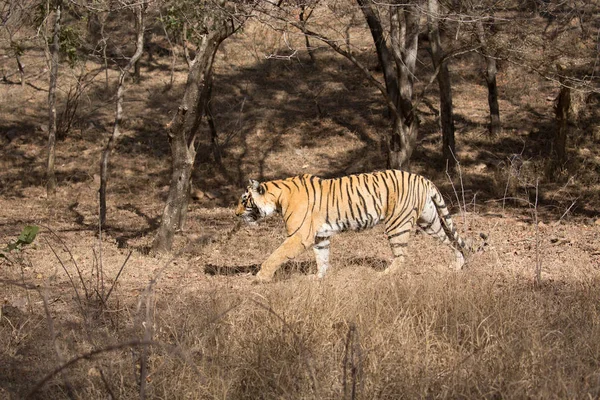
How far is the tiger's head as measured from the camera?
27.0ft

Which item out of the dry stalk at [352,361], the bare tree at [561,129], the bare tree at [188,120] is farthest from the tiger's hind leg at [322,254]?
the bare tree at [561,129]

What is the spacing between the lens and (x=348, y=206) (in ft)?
27.2

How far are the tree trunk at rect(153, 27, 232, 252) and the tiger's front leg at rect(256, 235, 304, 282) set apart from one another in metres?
2.37

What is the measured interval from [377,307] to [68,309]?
8.91 ft

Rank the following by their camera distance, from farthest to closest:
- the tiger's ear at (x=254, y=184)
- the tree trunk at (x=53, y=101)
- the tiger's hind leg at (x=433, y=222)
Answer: the tree trunk at (x=53, y=101), the tiger's hind leg at (x=433, y=222), the tiger's ear at (x=254, y=184)

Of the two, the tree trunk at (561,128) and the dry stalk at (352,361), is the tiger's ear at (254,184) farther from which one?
the tree trunk at (561,128)

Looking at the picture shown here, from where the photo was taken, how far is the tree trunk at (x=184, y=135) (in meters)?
9.51

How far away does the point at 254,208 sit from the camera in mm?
8336

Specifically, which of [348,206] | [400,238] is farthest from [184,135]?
[400,238]

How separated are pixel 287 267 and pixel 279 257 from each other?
3.73 ft

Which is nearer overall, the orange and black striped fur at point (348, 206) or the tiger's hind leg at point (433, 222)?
the orange and black striped fur at point (348, 206)

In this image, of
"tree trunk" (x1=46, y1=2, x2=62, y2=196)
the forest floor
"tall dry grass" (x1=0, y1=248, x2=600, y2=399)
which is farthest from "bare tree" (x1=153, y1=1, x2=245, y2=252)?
"tree trunk" (x1=46, y1=2, x2=62, y2=196)

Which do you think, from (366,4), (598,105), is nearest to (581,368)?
(366,4)

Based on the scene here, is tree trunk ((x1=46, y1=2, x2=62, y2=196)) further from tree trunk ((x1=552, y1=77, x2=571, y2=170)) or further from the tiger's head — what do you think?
tree trunk ((x1=552, y1=77, x2=571, y2=170))
